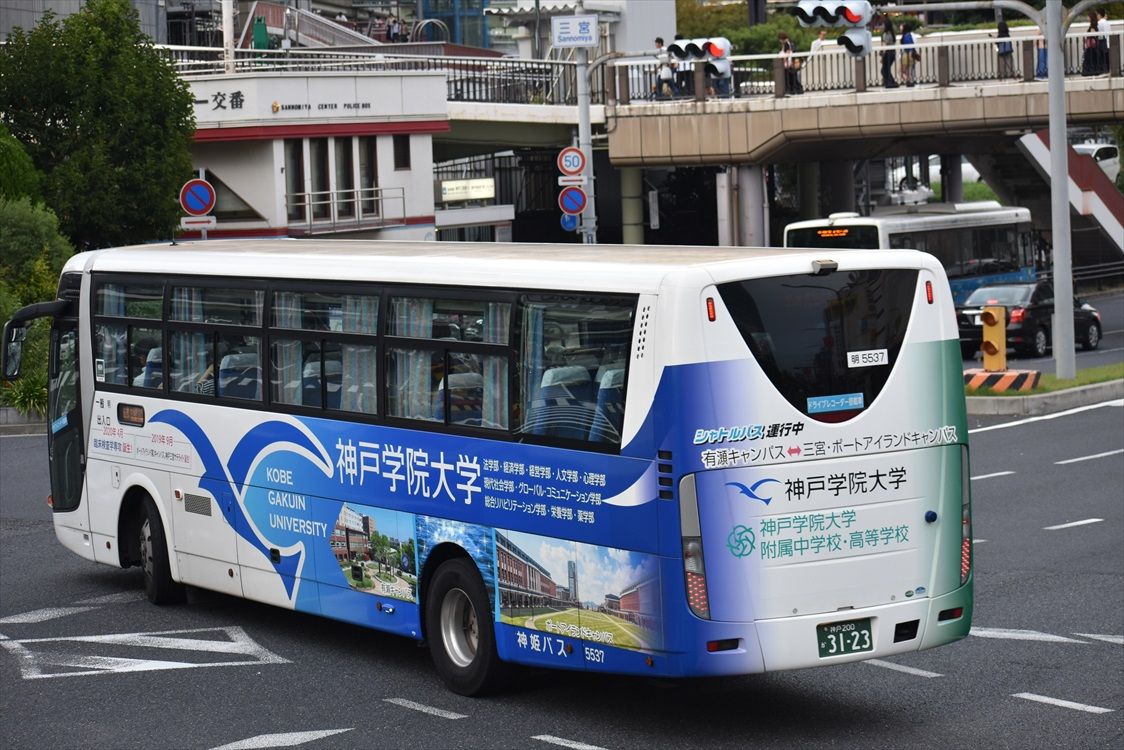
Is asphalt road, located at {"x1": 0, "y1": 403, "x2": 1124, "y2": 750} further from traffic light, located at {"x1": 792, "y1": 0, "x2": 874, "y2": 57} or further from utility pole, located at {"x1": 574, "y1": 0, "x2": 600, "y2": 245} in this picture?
utility pole, located at {"x1": 574, "y1": 0, "x2": 600, "y2": 245}

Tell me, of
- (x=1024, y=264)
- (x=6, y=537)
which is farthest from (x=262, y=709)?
(x=1024, y=264)

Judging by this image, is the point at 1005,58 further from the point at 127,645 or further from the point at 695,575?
the point at 695,575

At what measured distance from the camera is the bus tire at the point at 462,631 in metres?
9.91

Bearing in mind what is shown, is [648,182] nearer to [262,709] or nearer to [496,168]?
[496,168]

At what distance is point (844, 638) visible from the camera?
8.92 metres

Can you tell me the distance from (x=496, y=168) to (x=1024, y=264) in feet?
71.5

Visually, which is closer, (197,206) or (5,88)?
(197,206)

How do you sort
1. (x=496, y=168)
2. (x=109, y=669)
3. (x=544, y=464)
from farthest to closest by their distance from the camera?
(x=496, y=168)
(x=109, y=669)
(x=544, y=464)

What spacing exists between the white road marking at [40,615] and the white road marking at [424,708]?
3922 mm

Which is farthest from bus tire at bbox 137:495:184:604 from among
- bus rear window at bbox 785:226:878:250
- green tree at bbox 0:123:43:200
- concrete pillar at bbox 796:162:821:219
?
concrete pillar at bbox 796:162:821:219

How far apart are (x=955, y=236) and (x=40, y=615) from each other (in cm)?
3293

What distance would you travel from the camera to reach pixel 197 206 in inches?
1071

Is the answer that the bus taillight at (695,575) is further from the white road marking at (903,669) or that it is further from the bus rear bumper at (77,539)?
the bus rear bumper at (77,539)

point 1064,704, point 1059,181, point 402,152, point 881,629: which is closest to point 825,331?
point 881,629
